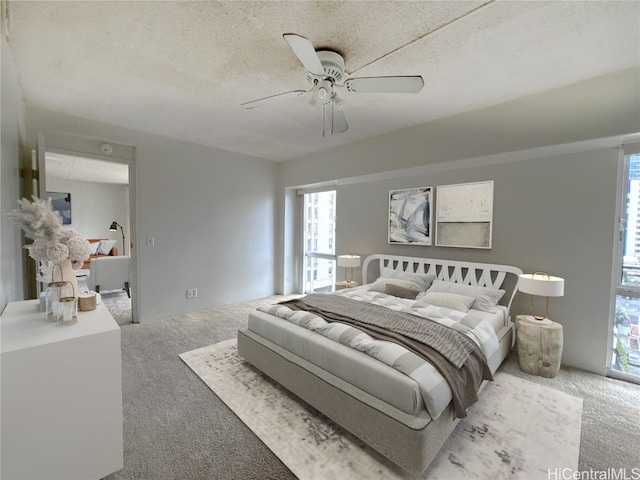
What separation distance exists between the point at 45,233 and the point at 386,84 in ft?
7.53

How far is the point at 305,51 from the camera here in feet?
5.24

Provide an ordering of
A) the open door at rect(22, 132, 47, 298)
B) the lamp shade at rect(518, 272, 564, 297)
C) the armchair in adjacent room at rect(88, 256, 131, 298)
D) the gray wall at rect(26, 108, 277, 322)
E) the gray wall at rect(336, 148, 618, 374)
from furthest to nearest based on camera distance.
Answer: the armchair in adjacent room at rect(88, 256, 131, 298), the gray wall at rect(26, 108, 277, 322), the open door at rect(22, 132, 47, 298), the gray wall at rect(336, 148, 618, 374), the lamp shade at rect(518, 272, 564, 297)

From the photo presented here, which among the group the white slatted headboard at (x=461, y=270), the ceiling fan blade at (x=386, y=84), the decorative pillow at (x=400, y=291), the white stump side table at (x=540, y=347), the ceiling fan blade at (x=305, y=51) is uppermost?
the ceiling fan blade at (x=305, y=51)

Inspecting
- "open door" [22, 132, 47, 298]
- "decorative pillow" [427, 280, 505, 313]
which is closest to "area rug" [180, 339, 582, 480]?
"decorative pillow" [427, 280, 505, 313]

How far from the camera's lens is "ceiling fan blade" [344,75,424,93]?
1.85 m

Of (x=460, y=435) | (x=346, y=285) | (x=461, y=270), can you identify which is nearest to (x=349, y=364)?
(x=460, y=435)

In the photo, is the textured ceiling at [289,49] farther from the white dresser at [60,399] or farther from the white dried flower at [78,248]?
the white dresser at [60,399]

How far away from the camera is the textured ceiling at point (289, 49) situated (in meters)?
1.68

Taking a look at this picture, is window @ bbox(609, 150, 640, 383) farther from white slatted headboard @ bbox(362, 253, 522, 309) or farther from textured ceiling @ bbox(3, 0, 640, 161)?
textured ceiling @ bbox(3, 0, 640, 161)

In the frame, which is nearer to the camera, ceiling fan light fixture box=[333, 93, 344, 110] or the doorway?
ceiling fan light fixture box=[333, 93, 344, 110]

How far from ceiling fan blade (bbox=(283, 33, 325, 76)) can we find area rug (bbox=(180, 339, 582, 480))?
241 centimetres

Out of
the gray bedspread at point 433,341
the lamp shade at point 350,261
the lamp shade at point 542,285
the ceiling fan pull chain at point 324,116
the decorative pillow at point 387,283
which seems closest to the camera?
the gray bedspread at point 433,341

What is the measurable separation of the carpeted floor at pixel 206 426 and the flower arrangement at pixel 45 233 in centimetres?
128

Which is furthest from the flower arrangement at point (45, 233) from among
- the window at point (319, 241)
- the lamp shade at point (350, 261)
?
the window at point (319, 241)
